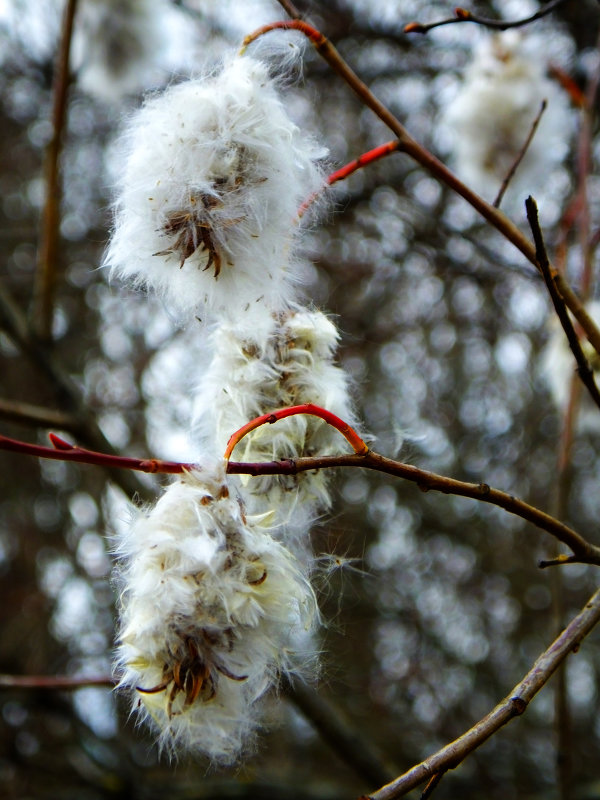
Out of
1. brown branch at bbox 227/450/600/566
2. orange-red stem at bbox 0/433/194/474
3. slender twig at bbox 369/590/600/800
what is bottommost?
slender twig at bbox 369/590/600/800

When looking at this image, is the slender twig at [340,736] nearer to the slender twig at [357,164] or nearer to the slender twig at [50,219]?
the slender twig at [50,219]

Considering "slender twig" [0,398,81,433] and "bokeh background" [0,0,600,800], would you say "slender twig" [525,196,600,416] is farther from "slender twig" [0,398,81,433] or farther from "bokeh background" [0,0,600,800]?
"bokeh background" [0,0,600,800]

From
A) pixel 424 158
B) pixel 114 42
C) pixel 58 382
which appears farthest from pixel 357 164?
pixel 114 42

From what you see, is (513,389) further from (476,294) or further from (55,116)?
(55,116)

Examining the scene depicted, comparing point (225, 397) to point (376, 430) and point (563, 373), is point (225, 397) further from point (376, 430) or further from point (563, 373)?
point (376, 430)

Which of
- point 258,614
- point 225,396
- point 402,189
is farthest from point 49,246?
point 402,189

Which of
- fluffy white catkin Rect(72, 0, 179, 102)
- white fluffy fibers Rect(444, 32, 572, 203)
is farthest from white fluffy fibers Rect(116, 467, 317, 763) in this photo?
fluffy white catkin Rect(72, 0, 179, 102)

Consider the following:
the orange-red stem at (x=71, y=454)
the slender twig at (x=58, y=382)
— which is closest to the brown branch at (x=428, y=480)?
the orange-red stem at (x=71, y=454)
